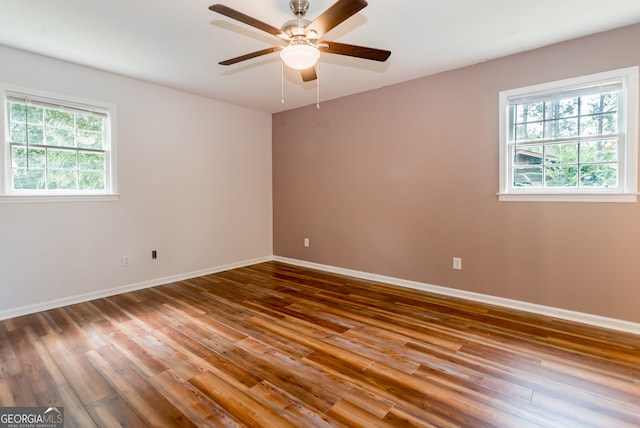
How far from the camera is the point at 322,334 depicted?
2.71 meters

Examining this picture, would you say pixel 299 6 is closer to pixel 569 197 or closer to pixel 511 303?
pixel 569 197

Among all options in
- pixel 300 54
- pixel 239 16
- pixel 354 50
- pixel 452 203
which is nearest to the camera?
pixel 239 16

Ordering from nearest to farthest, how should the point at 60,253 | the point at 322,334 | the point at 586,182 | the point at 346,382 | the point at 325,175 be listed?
the point at 346,382
the point at 322,334
the point at 586,182
the point at 60,253
the point at 325,175

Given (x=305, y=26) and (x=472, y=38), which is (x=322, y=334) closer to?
(x=305, y=26)

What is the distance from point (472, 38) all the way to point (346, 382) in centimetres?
304

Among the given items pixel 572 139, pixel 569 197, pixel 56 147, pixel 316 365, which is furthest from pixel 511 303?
pixel 56 147

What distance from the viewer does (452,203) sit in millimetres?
3684

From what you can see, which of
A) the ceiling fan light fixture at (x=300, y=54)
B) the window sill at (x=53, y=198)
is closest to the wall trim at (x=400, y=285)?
the window sill at (x=53, y=198)

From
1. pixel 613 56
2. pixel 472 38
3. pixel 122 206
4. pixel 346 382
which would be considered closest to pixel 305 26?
pixel 472 38

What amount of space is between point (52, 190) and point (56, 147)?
1.49ft

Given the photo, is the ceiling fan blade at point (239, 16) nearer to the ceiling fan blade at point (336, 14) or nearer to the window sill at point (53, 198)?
the ceiling fan blade at point (336, 14)

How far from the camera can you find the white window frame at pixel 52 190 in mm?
3014

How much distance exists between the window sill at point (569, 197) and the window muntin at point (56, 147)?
14.6 ft

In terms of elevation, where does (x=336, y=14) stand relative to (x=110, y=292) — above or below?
above
